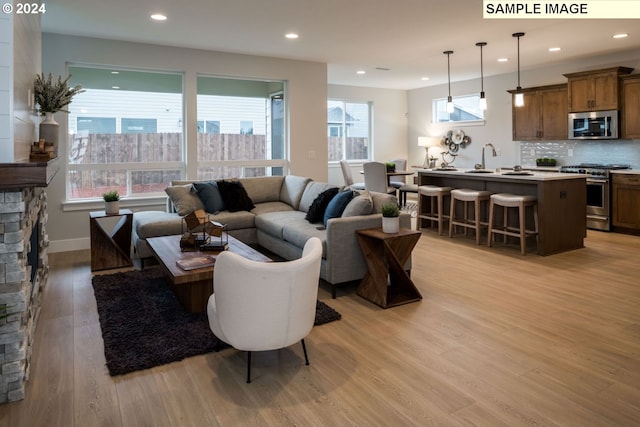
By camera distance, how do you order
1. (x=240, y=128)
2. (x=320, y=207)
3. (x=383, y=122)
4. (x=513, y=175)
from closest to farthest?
(x=320, y=207) → (x=513, y=175) → (x=240, y=128) → (x=383, y=122)

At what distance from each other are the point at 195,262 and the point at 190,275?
0.72ft

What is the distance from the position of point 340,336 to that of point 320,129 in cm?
505

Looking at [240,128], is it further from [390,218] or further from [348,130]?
[348,130]

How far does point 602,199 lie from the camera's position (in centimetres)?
664

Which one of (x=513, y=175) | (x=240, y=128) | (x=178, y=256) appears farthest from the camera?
(x=240, y=128)

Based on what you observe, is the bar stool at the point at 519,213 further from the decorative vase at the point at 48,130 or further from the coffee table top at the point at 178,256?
the decorative vase at the point at 48,130

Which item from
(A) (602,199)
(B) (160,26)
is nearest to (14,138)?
(B) (160,26)

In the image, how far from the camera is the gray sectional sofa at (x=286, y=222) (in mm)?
3832

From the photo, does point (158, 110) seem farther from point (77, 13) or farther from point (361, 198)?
point (361, 198)

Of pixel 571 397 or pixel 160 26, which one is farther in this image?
pixel 160 26

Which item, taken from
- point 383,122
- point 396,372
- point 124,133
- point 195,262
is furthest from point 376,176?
point 396,372

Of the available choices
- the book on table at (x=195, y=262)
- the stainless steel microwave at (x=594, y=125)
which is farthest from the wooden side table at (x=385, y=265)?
the stainless steel microwave at (x=594, y=125)

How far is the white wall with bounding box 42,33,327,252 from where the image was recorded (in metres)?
5.64

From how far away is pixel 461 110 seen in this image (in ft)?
32.3
